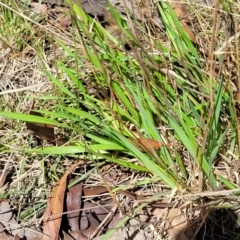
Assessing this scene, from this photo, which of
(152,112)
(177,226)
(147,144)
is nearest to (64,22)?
(152,112)

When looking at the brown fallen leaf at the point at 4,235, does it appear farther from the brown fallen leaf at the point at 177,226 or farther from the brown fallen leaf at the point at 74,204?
the brown fallen leaf at the point at 177,226

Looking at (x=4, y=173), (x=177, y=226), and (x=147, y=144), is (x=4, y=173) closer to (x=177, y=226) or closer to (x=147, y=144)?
(x=147, y=144)

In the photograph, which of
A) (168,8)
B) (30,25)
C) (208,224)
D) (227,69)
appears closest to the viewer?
(208,224)

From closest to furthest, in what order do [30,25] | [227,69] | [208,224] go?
[208,224], [227,69], [30,25]

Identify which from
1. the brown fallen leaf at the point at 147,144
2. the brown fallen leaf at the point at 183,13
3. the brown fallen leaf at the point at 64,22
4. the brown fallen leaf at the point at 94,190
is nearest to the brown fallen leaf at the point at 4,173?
the brown fallen leaf at the point at 94,190

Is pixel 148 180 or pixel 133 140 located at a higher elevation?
pixel 133 140

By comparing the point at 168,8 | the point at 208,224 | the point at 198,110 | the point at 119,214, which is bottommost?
the point at 208,224

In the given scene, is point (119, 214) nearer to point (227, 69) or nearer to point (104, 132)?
point (104, 132)

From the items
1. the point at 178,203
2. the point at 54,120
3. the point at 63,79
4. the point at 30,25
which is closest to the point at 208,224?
the point at 178,203
